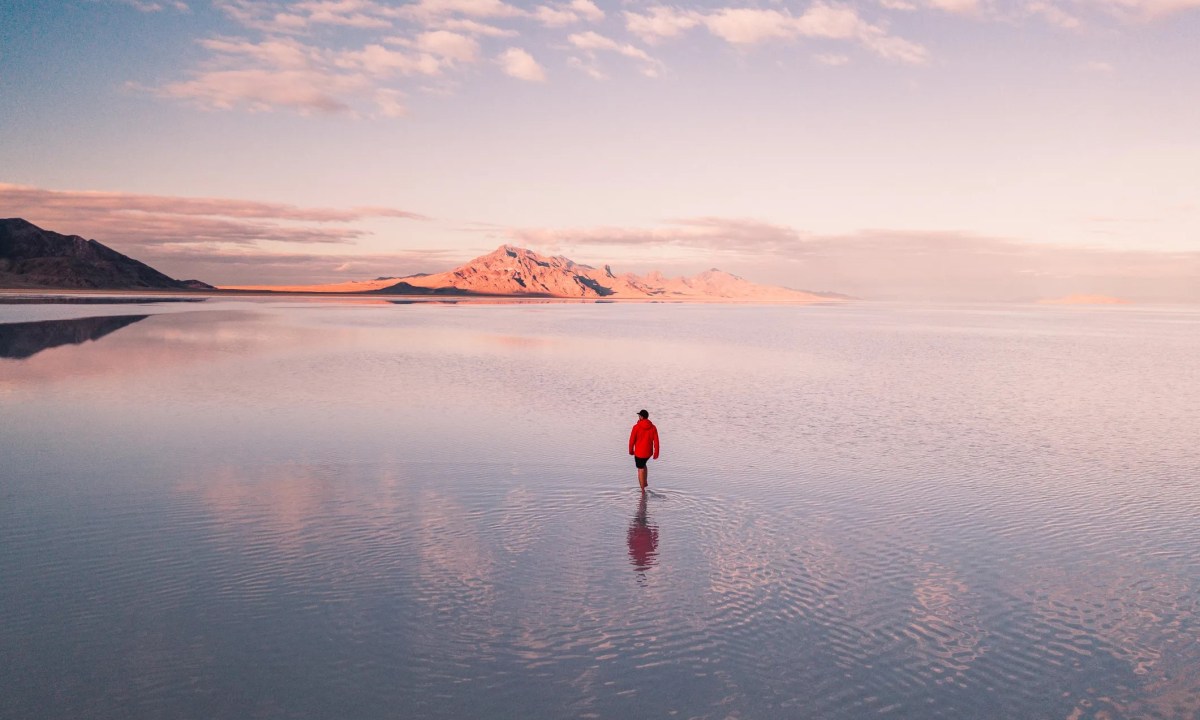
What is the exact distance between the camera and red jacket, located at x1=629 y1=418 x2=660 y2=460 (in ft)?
52.6

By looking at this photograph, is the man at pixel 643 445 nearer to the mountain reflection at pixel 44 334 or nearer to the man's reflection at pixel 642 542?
the man's reflection at pixel 642 542

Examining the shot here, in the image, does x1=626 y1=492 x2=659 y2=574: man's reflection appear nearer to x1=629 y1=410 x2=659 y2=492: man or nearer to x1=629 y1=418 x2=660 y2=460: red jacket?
x1=629 y1=410 x2=659 y2=492: man

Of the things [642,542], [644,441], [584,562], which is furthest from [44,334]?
[584,562]

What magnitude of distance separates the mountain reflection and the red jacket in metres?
38.7

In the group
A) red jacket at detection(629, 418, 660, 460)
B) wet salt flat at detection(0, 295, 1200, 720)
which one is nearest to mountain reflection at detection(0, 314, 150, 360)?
wet salt flat at detection(0, 295, 1200, 720)

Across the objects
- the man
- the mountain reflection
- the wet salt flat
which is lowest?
the wet salt flat

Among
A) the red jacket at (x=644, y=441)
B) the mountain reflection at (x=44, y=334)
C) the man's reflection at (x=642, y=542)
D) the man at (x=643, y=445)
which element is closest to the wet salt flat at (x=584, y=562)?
the man's reflection at (x=642, y=542)

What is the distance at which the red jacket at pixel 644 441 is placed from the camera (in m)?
16.0

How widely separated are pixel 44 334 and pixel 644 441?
190ft

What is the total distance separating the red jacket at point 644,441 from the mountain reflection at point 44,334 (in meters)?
38.7

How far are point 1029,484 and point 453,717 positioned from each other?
1456 cm

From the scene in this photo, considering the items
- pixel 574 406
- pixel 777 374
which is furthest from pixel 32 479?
pixel 777 374

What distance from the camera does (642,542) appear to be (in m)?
12.9

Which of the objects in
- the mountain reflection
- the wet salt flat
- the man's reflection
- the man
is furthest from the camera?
the mountain reflection
